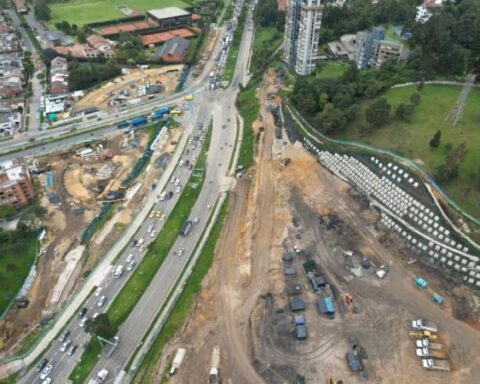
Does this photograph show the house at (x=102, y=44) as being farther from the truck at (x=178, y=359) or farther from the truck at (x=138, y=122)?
the truck at (x=178, y=359)

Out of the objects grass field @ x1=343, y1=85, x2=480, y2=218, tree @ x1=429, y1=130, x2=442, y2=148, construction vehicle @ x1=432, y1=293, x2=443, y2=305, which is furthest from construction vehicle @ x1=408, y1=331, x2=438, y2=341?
tree @ x1=429, y1=130, x2=442, y2=148

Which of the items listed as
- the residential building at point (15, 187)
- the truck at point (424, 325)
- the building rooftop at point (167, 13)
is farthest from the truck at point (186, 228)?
the building rooftop at point (167, 13)

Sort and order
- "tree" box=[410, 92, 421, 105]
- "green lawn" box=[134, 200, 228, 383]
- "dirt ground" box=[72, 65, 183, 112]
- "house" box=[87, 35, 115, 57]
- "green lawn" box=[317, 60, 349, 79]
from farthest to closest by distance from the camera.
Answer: "house" box=[87, 35, 115, 57]
"dirt ground" box=[72, 65, 183, 112]
"green lawn" box=[317, 60, 349, 79]
"tree" box=[410, 92, 421, 105]
"green lawn" box=[134, 200, 228, 383]

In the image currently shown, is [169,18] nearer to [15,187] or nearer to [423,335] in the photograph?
[15,187]

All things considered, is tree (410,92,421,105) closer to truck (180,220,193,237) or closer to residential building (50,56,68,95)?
truck (180,220,193,237)

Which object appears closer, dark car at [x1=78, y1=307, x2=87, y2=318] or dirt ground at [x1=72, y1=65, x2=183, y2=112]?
dark car at [x1=78, y1=307, x2=87, y2=318]

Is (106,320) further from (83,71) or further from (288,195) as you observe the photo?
(83,71)

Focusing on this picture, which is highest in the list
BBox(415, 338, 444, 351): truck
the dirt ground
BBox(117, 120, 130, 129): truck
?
the dirt ground
